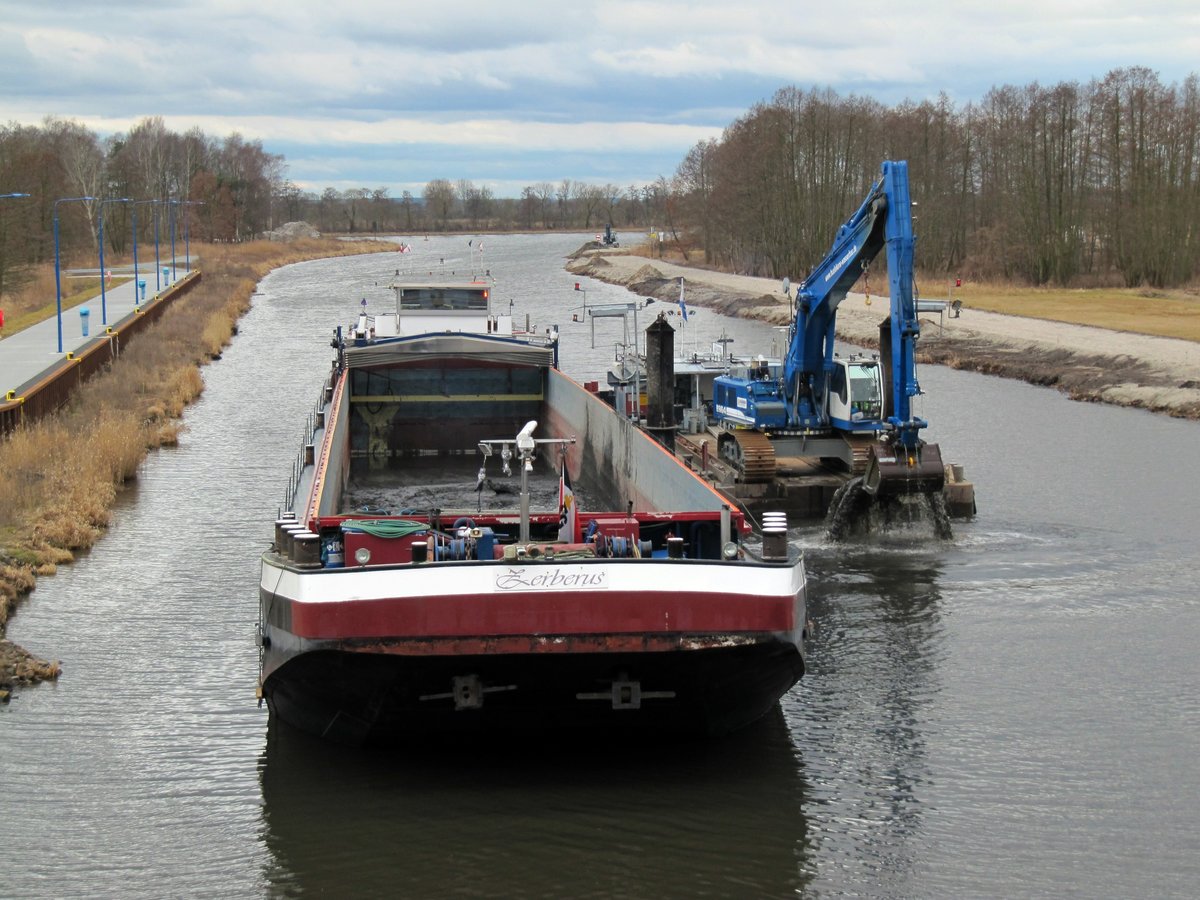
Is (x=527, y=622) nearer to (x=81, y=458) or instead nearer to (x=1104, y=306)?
(x=81, y=458)

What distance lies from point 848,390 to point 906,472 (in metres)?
2.83

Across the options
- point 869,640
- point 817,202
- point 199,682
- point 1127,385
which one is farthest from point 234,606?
point 817,202

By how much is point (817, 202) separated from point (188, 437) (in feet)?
165

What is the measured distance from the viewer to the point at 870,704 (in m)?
15.0

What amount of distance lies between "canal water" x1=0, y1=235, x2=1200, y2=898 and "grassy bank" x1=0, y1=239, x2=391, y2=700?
1.56 feet

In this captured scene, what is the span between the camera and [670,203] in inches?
4914

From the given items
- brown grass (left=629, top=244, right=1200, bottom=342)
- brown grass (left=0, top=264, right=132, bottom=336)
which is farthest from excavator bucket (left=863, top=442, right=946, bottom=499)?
brown grass (left=0, top=264, right=132, bottom=336)

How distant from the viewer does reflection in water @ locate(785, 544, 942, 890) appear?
11680mm

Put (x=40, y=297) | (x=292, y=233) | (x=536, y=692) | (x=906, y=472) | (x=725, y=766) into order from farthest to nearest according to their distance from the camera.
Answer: (x=292, y=233) < (x=40, y=297) < (x=906, y=472) < (x=725, y=766) < (x=536, y=692)

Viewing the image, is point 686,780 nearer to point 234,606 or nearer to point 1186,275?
point 234,606

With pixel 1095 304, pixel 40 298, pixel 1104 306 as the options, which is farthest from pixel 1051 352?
pixel 40 298

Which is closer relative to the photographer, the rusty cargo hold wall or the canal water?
the canal water

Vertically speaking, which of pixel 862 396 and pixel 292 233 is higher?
pixel 292 233

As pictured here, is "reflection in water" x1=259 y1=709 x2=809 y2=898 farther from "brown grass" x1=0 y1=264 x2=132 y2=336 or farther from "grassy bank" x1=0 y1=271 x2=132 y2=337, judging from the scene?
"brown grass" x1=0 y1=264 x2=132 y2=336
